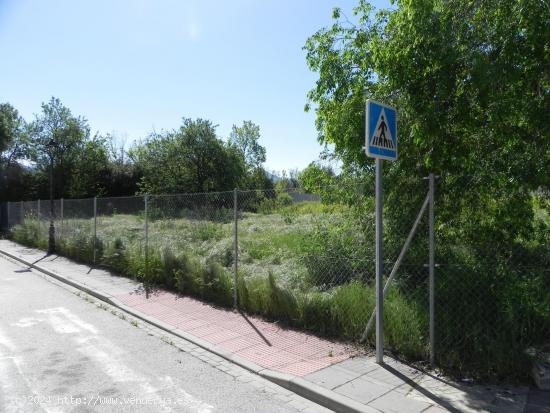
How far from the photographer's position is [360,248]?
21.1ft

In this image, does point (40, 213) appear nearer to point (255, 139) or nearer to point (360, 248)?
point (360, 248)

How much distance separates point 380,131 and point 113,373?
4.14 meters

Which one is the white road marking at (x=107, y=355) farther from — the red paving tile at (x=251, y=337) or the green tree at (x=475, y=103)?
the green tree at (x=475, y=103)

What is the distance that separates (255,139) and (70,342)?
76117mm

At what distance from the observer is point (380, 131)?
5195 mm

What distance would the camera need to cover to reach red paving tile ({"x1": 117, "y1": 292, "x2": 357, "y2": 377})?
17.7ft

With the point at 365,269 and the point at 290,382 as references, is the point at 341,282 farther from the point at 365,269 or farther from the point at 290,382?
the point at 290,382

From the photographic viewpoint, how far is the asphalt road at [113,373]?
4.34 meters

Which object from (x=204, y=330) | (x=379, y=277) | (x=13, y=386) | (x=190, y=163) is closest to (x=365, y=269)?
(x=379, y=277)

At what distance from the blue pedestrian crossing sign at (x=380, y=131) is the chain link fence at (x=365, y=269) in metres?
0.82

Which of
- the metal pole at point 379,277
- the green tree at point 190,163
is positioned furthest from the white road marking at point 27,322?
the green tree at point 190,163

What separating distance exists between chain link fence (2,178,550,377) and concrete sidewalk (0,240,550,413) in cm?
36

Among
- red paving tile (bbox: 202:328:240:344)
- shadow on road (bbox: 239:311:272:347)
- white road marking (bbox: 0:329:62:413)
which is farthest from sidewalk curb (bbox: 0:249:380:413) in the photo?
white road marking (bbox: 0:329:62:413)

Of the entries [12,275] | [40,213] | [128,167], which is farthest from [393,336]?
[128,167]
